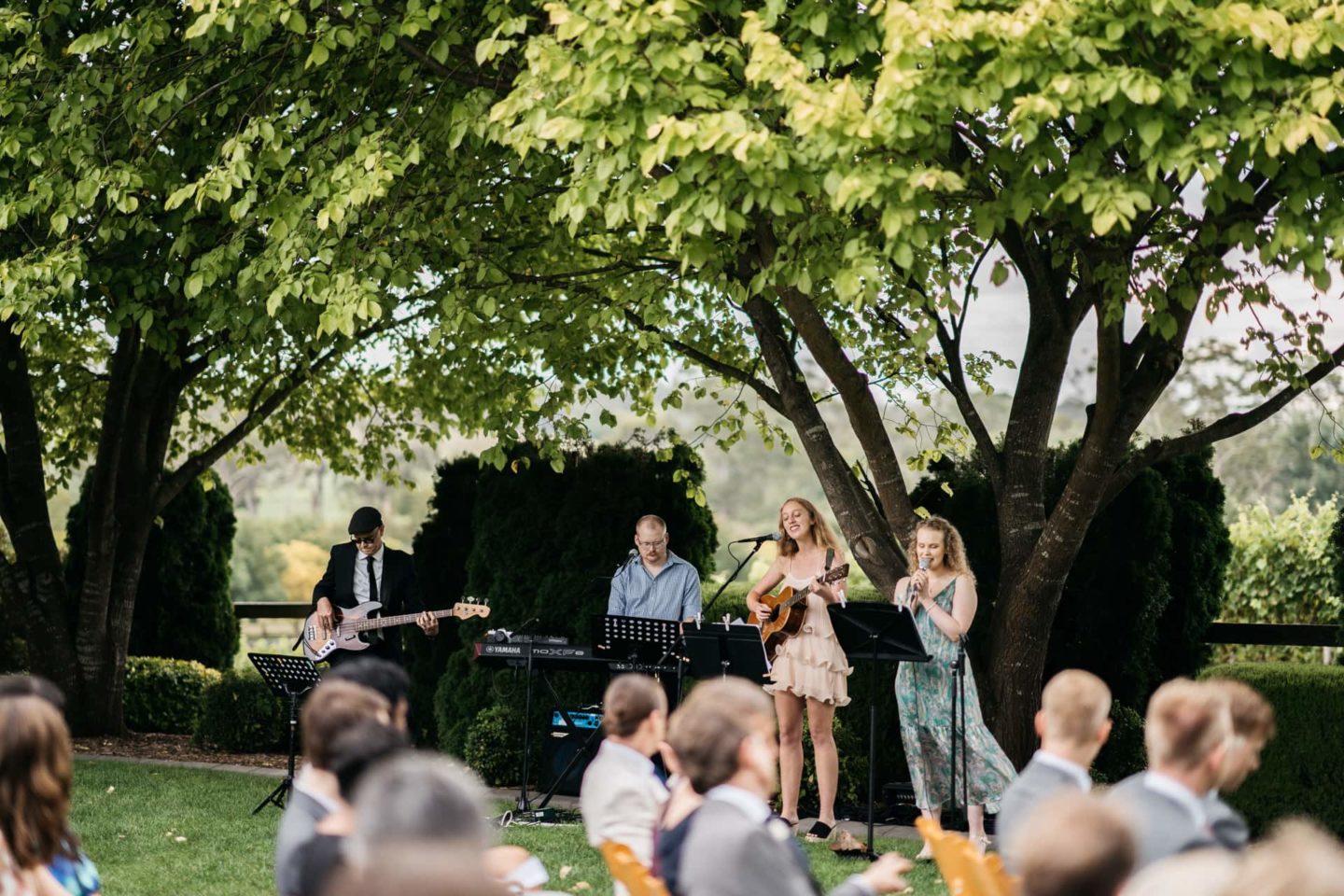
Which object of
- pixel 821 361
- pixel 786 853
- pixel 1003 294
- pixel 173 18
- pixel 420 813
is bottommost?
pixel 786 853

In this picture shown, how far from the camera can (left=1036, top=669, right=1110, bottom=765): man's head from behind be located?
176 inches

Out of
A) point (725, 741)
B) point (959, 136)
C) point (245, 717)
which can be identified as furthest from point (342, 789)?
point (245, 717)

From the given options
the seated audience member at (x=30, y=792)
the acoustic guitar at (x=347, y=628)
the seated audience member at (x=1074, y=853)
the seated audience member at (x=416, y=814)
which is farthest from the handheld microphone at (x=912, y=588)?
the seated audience member at (x=416, y=814)

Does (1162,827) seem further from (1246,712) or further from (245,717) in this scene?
(245,717)

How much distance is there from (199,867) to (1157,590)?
21.3 feet

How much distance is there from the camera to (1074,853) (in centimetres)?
262

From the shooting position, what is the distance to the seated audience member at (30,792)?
12.6 ft

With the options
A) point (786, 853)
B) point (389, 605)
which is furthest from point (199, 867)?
point (786, 853)

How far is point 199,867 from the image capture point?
797 cm

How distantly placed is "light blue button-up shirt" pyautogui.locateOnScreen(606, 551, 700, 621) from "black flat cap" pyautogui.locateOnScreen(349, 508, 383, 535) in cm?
160

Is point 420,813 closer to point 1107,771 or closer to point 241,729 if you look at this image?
point 1107,771

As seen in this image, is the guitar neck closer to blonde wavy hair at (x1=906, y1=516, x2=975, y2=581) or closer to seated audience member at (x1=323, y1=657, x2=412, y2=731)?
blonde wavy hair at (x1=906, y1=516, x2=975, y2=581)

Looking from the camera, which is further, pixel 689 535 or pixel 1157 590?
pixel 689 535

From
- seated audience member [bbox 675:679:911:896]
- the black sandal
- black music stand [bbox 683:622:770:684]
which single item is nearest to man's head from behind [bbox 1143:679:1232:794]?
seated audience member [bbox 675:679:911:896]
